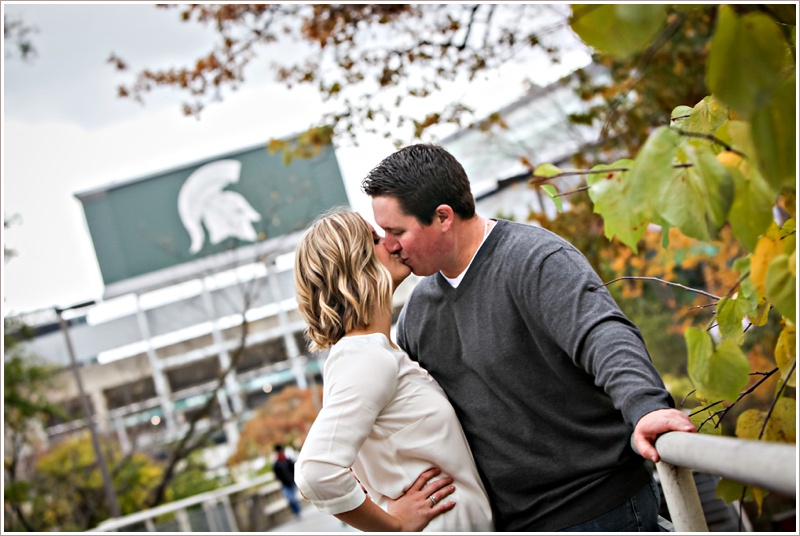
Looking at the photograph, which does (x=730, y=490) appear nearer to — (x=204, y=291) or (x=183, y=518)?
Answer: (x=183, y=518)

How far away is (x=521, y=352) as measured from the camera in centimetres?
239

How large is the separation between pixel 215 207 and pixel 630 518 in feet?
100

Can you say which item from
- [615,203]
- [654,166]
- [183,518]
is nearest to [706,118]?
[615,203]

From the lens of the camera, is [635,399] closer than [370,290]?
Yes

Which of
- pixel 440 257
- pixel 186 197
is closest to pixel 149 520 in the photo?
pixel 440 257

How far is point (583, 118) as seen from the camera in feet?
28.5

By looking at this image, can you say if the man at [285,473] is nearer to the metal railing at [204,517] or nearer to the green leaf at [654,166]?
the metal railing at [204,517]

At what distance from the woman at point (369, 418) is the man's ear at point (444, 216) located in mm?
206

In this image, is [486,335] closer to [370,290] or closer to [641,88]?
[370,290]

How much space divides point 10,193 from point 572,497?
16.1 metres

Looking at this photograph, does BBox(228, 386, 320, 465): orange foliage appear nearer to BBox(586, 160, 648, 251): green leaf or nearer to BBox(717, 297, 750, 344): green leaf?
BBox(717, 297, 750, 344): green leaf

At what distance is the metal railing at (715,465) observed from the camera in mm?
868

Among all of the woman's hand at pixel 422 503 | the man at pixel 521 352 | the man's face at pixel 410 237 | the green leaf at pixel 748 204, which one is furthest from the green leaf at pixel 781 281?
the man's face at pixel 410 237

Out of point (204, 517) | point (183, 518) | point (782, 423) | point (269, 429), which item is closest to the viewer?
point (782, 423)
